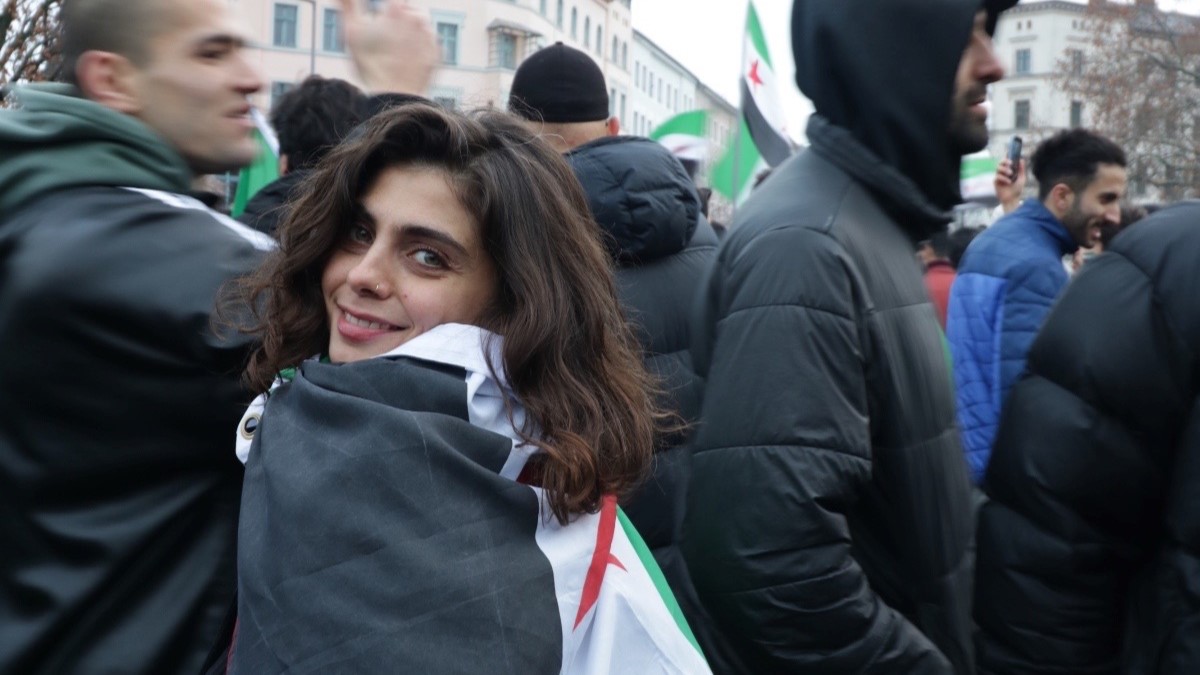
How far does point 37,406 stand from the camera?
6.15 ft

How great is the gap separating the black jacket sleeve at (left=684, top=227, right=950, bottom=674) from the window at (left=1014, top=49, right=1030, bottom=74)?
88643 mm

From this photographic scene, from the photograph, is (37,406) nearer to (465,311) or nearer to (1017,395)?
(465,311)

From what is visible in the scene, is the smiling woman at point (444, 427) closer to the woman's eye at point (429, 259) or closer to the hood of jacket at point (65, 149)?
the woman's eye at point (429, 259)

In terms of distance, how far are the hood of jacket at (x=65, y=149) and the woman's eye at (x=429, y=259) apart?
606 mm

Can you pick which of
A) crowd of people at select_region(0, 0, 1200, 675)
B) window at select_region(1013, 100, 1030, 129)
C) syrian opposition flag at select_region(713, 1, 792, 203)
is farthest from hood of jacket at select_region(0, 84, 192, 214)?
window at select_region(1013, 100, 1030, 129)

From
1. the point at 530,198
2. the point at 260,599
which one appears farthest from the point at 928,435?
the point at 260,599

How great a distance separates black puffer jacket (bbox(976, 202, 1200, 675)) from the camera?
2234mm

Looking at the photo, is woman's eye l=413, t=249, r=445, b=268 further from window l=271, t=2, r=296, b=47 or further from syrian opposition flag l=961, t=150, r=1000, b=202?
window l=271, t=2, r=296, b=47

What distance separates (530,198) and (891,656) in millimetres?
1118

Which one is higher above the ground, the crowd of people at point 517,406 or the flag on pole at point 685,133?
the crowd of people at point 517,406

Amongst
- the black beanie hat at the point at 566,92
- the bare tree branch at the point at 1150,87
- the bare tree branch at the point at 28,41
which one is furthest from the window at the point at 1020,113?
the black beanie hat at the point at 566,92

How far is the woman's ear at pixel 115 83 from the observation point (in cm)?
249

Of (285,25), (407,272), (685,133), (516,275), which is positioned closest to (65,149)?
(407,272)

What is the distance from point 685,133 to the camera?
10.1m
